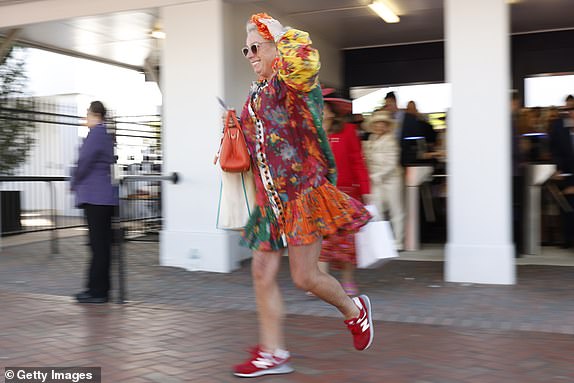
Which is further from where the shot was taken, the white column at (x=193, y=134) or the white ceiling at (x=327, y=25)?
the white ceiling at (x=327, y=25)

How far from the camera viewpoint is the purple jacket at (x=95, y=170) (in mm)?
5738

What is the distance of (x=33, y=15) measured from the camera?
327 inches

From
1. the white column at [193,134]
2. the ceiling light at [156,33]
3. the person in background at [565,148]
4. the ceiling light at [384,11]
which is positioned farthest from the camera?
the ceiling light at [156,33]

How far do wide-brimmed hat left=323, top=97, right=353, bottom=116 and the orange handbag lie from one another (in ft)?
5.81

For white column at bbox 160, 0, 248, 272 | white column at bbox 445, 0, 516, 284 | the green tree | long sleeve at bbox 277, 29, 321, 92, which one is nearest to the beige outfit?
white column at bbox 445, 0, 516, 284

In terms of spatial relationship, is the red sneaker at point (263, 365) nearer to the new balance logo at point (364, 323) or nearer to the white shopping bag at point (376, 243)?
the new balance logo at point (364, 323)

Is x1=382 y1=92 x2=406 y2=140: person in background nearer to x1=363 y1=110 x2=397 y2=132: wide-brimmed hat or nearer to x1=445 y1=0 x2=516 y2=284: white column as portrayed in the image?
x1=363 y1=110 x2=397 y2=132: wide-brimmed hat

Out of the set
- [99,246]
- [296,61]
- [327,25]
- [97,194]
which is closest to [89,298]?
[99,246]

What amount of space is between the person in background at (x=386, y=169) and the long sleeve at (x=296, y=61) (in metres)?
4.79

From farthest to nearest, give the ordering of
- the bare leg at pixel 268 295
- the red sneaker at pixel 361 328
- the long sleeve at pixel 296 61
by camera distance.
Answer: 1. the red sneaker at pixel 361 328
2. the bare leg at pixel 268 295
3. the long sleeve at pixel 296 61

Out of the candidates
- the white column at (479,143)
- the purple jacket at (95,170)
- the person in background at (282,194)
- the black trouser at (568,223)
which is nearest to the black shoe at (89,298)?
the purple jacket at (95,170)

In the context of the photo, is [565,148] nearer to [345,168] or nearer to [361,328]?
[345,168]

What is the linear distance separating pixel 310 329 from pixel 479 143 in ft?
8.57

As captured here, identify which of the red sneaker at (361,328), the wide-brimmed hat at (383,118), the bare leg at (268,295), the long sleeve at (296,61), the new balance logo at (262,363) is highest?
the wide-brimmed hat at (383,118)
